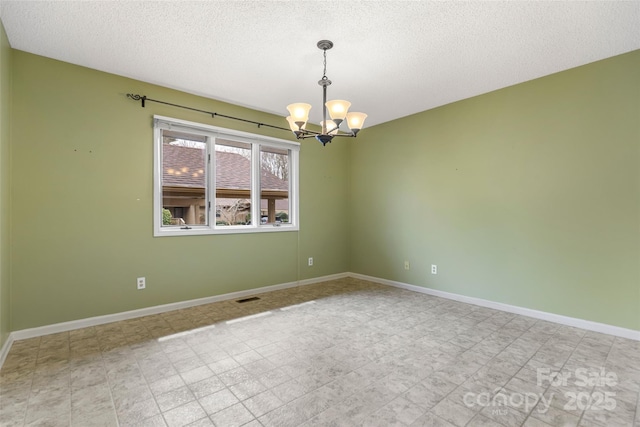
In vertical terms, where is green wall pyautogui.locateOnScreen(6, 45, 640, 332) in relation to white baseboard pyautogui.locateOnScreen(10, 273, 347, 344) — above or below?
above

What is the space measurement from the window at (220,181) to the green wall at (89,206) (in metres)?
0.14

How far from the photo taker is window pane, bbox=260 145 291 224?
4.45 metres

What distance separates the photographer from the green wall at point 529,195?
276cm

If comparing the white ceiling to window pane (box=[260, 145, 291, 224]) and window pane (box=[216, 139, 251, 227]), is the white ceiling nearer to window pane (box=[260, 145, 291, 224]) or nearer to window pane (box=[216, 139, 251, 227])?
window pane (box=[216, 139, 251, 227])

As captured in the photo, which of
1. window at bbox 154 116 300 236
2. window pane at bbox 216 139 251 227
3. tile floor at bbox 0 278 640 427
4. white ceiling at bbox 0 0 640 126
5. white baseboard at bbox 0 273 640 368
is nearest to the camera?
tile floor at bbox 0 278 640 427

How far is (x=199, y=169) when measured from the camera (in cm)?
380

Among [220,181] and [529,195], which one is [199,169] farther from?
[529,195]

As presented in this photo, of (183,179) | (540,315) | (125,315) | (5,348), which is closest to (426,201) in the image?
(540,315)

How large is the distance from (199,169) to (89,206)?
1228mm

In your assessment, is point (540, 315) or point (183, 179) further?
point (183, 179)

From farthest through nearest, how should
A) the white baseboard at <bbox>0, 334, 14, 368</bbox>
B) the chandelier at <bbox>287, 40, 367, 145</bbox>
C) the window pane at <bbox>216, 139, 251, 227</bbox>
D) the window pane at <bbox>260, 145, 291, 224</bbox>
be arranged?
the window pane at <bbox>260, 145, 291, 224</bbox> → the window pane at <bbox>216, 139, 251, 227</bbox> → the chandelier at <bbox>287, 40, 367, 145</bbox> → the white baseboard at <bbox>0, 334, 14, 368</bbox>

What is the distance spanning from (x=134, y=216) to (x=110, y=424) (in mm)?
2184

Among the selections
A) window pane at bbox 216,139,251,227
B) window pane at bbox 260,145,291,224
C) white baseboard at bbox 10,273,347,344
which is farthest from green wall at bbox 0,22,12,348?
window pane at bbox 260,145,291,224

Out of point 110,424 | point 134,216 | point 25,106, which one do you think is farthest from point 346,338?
point 25,106
